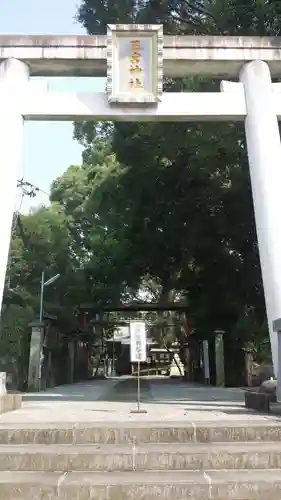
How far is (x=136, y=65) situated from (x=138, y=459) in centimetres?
664

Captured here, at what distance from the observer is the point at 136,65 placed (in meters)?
8.76

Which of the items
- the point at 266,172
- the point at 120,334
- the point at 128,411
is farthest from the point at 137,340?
the point at 120,334

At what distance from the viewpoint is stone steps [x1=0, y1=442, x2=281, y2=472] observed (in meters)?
4.24

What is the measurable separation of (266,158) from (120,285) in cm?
1251

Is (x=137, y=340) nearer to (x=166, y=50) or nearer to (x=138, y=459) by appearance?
(x=138, y=459)

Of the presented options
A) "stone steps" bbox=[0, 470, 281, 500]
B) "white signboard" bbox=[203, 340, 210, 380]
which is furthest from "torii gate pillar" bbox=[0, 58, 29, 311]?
"white signboard" bbox=[203, 340, 210, 380]

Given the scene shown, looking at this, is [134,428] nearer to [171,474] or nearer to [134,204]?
[171,474]

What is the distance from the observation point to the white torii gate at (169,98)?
8266 millimetres

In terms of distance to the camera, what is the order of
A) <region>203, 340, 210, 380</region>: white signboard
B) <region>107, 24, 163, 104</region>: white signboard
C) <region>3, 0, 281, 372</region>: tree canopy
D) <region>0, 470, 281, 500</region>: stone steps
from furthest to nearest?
<region>203, 340, 210, 380</region>: white signboard < <region>3, 0, 281, 372</region>: tree canopy < <region>107, 24, 163, 104</region>: white signboard < <region>0, 470, 281, 500</region>: stone steps

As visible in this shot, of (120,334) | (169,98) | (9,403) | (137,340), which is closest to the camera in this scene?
(9,403)

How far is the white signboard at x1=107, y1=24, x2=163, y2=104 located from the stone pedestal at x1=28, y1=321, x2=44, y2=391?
8.70 metres

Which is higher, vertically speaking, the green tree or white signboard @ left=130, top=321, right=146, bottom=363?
the green tree

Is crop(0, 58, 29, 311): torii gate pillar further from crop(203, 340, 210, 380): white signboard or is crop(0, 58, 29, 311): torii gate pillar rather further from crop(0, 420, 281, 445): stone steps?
crop(203, 340, 210, 380): white signboard

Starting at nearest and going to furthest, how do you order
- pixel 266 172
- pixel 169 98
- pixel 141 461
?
pixel 141 461, pixel 266 172, pixel 169 98
